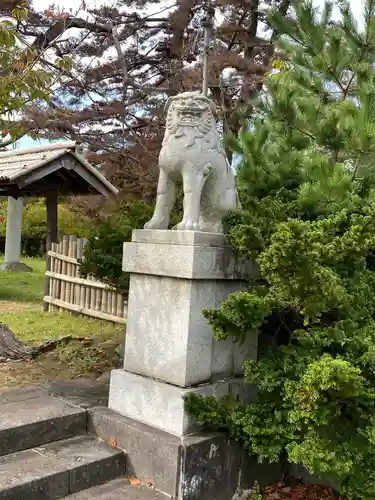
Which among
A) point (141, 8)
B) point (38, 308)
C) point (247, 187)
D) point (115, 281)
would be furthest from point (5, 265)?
point (247, 187)

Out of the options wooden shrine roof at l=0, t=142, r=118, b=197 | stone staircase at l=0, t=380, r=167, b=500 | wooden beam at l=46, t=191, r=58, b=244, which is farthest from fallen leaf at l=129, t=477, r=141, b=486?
wooden beam at l=46, t=191, r=58, b=244

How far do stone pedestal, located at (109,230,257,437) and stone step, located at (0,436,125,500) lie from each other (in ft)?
0.96

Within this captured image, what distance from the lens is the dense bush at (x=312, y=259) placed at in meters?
2.31

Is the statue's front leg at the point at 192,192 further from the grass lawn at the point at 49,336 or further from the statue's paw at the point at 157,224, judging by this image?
the grass lawn at the point at 49,336

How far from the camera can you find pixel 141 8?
33.8 feet

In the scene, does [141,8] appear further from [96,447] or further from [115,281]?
[96,447]

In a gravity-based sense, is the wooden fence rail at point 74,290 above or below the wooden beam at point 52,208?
below

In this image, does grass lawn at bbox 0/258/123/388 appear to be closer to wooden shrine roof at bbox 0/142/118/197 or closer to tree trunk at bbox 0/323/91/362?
tree trunk at bbox 0/323/91/362

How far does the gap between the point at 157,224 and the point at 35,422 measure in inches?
54.5

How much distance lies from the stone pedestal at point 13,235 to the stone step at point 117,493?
11.4 metres

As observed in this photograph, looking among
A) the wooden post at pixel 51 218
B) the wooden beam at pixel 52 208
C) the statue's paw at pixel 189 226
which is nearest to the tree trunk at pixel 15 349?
the statue's paw at pixel 189 226

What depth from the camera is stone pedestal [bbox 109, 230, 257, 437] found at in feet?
9.08

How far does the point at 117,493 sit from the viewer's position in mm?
2660

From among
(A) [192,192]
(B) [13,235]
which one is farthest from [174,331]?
(B) [13,235]
